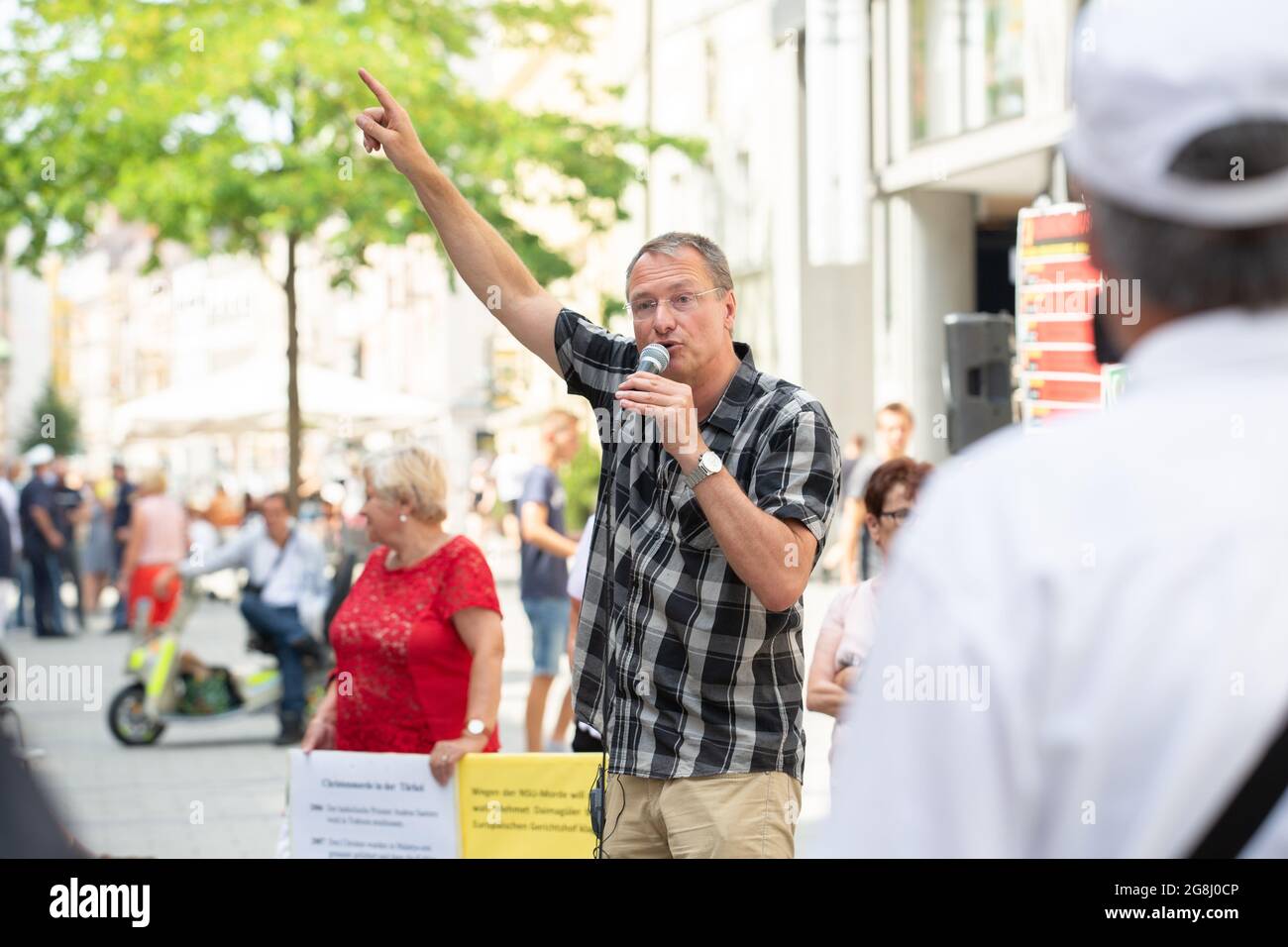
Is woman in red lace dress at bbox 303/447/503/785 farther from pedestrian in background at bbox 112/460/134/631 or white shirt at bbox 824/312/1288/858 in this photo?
pedestrian in background at bbox 112/460/134/631

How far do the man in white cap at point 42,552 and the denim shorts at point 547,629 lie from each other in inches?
451

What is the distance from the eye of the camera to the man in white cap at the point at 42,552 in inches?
787

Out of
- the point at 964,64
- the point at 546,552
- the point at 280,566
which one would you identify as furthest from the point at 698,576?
the point at 964,64

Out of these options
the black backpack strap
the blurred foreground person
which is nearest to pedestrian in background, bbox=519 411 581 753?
the blurred foreground person

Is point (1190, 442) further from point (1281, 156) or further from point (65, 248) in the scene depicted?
point (65, 248)

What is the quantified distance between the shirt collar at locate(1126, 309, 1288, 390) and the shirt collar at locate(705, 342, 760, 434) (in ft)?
7.40

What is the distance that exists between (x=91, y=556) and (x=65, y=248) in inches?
343

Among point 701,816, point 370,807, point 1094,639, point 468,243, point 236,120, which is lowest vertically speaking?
point 370,807

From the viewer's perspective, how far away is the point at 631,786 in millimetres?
3459

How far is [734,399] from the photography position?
3.55 metres

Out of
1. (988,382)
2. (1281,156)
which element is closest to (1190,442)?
(1281,156)

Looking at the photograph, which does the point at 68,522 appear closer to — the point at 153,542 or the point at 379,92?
the point at 153,542

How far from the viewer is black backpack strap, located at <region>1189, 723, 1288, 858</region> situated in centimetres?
112

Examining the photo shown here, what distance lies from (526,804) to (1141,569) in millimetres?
3723
